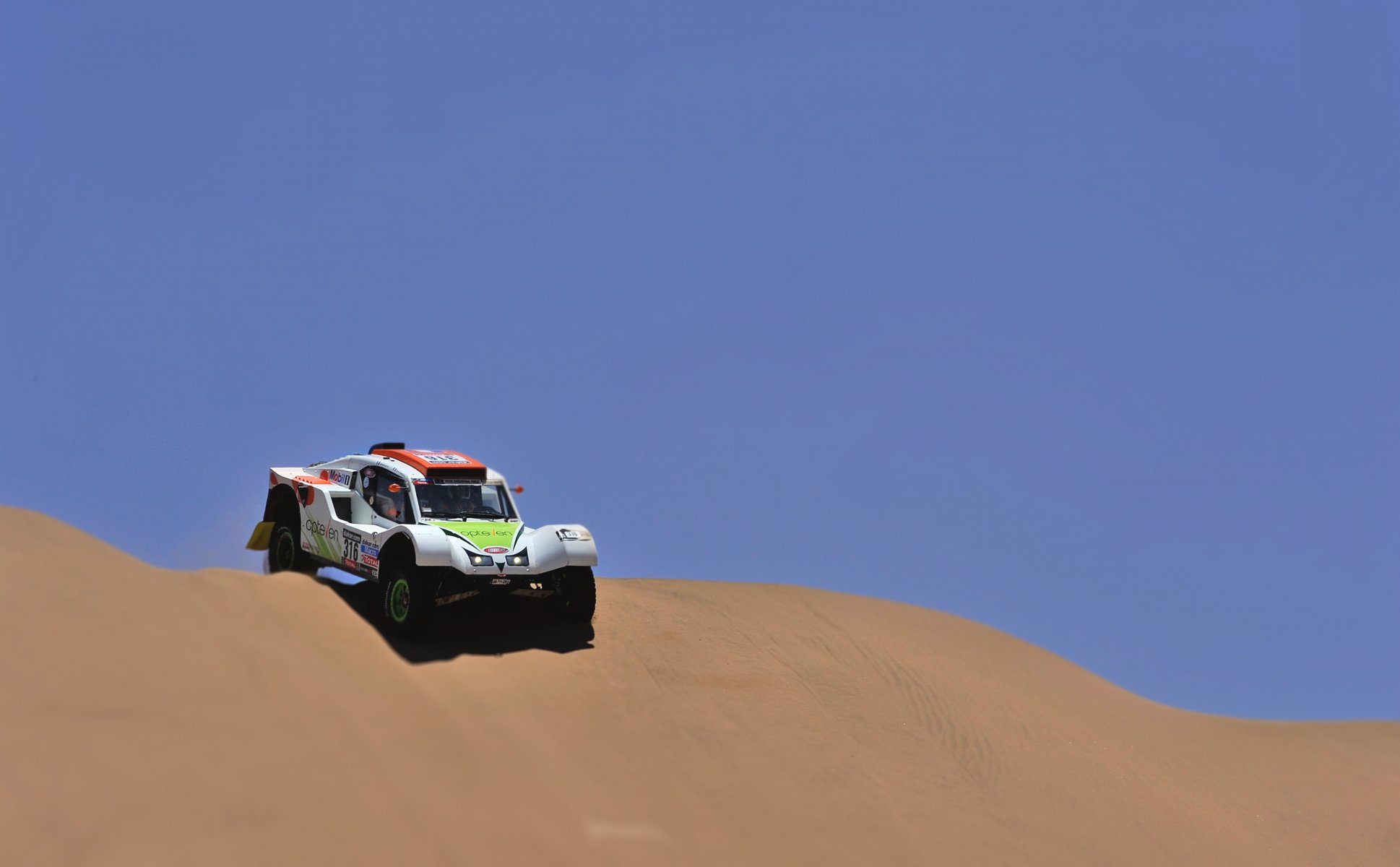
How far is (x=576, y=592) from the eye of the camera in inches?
614

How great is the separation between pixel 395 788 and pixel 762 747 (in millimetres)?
5259

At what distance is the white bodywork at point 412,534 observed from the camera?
14.4m

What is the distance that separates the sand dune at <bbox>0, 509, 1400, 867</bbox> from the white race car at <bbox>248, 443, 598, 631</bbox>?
62 centimetres

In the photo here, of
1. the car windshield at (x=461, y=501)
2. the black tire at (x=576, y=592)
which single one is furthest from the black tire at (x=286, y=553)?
the black tire at (x=576, y=592)

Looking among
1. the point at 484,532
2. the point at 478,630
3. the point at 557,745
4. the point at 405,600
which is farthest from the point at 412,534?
the point at 557,745

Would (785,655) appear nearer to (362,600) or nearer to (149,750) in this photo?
(362,600)

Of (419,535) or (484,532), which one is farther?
(484,532)

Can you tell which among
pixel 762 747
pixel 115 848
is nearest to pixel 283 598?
pixel 115 848

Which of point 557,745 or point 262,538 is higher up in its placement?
point 262,538

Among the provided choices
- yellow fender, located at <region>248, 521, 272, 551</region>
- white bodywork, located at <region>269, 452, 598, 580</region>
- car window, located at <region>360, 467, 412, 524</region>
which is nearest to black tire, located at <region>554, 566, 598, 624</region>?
white bodywork, located at <region>269, 452, 598, 580</region>

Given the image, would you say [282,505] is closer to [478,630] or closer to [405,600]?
[405,600]

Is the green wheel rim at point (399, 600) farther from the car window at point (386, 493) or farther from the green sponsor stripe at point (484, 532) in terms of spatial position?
the car window at point (386, 493)

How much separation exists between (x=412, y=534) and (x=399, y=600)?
82 cm

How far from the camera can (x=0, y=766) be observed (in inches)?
356
